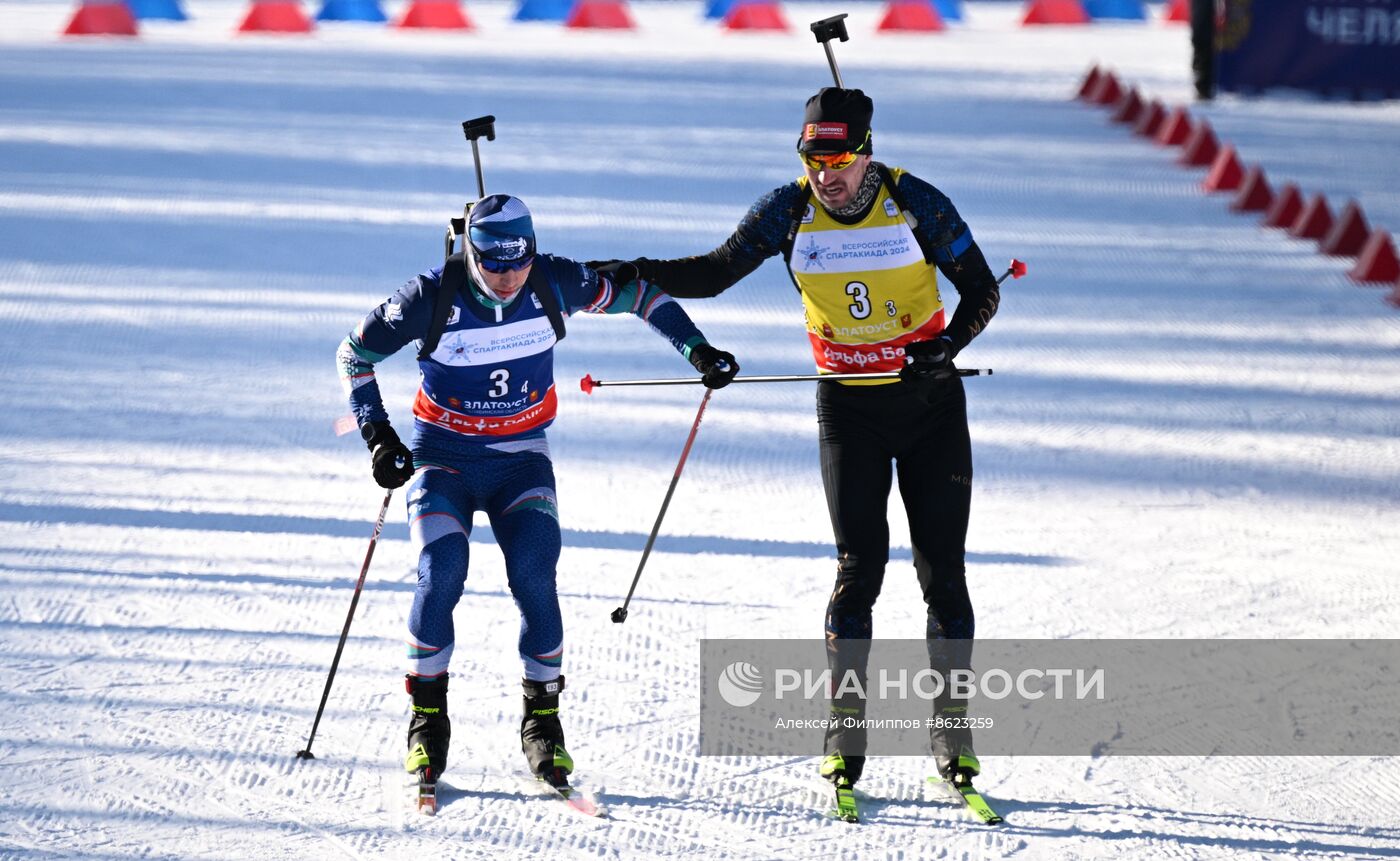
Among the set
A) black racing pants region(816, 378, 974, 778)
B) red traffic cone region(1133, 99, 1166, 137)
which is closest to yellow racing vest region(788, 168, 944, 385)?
black racing pants region(816, 378, 974, 778)

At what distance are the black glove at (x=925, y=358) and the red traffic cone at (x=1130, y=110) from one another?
37.7 feet

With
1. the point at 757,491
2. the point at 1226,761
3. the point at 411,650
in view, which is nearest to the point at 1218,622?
the point at 1226,761

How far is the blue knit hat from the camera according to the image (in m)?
4.45

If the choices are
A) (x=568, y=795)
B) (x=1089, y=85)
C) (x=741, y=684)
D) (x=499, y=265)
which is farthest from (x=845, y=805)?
(x=1089, y=85)

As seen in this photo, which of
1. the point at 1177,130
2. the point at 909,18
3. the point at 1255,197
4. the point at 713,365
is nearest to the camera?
the point at 713,365

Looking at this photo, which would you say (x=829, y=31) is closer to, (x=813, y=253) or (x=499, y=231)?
(x=813, y=253)

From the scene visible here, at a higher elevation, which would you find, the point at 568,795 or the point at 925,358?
the point at 925,358

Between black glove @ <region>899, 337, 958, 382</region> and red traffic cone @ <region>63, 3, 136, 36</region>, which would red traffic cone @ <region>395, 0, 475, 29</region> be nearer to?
red traffic cone @ <region>63, 3, 136, 36</region>

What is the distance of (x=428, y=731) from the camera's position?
470 centimetres

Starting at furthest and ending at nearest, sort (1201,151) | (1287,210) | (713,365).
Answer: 1. (1201,151)
2. (1287,210)
3. (713,365)

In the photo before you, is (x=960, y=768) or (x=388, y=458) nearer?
(x=388, y=458)

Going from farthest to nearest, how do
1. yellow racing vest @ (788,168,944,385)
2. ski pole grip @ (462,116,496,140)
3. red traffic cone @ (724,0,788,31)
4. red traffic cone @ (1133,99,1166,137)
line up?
red traffic cone @ (724,0,788,31) < red traffic cone @ (1133,99,1166,137) < ski pole grip @ (462,116,496,140) < yellow racing vest @ (788,168,944,385)

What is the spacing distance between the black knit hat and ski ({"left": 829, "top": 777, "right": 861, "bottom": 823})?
1.64 metres

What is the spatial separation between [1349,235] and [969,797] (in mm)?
7833
